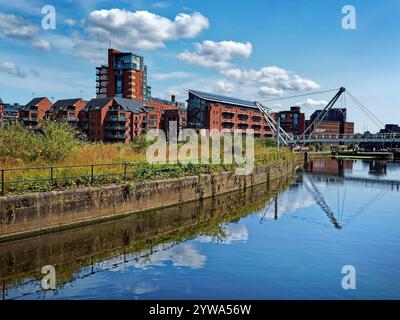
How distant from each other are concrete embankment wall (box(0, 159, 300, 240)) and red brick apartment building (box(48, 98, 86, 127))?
2739 inches

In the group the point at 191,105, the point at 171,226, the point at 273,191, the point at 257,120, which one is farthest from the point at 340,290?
the point at 257,120

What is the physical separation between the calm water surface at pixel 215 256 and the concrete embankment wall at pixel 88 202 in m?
0.62

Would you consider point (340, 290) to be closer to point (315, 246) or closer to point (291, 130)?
point (315, 246)

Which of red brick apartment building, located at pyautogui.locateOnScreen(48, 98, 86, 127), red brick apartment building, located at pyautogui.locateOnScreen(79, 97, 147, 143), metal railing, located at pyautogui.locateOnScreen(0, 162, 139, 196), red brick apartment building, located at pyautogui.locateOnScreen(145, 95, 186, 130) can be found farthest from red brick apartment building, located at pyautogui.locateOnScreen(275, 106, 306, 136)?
metal railing, located at pyautogui.locateOnScreen(0, 162, 139, 196)

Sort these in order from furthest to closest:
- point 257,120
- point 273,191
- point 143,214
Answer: point 257,120, point 273,191, point 143,214

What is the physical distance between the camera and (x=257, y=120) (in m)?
119

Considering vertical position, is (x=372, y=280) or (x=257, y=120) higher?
(x=257, y=120)

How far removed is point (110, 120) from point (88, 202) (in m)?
72.8

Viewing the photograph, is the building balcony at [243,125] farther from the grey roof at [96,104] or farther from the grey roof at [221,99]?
the grey roof at [96,104]

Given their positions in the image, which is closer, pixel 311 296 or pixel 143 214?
pixel 311 296

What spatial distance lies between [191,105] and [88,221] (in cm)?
8631

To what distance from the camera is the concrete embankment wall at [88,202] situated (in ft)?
48.1

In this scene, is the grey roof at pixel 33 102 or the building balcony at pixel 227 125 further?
the building balcony at pixel 227 125

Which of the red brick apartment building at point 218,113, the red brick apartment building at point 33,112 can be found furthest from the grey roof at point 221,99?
the red brick apartment building at point 33,112
